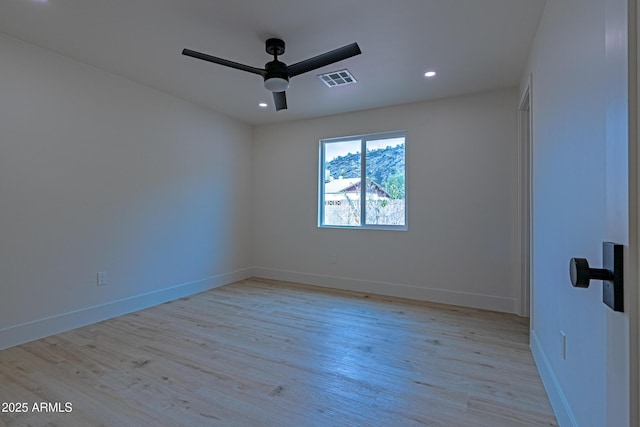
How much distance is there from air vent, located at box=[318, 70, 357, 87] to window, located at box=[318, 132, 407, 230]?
1.12 metres

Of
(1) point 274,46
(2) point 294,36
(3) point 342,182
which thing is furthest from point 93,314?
(3) point 342,182

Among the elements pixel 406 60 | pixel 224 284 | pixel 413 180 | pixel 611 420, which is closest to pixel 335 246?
pixel 413 180

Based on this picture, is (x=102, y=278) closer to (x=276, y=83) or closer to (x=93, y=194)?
(x=93, y=194)

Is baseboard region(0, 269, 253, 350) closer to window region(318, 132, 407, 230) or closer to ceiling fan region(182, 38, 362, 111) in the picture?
window region(318, 132, 407, 230)

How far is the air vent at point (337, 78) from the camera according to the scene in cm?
308

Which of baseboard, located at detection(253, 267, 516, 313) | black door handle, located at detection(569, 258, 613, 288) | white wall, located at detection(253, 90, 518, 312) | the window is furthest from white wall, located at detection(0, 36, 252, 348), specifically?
black door handle, located at detection(569, 258, 613, 288)

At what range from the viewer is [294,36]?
2.47 meters

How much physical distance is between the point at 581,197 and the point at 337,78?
2457 mm

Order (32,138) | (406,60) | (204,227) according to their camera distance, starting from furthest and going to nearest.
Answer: (204,227) < (406,60) < (32,138)

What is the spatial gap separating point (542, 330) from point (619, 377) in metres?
2.01

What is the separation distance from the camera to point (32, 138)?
264 cm

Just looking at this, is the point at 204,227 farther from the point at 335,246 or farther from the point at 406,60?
the point at 406,60

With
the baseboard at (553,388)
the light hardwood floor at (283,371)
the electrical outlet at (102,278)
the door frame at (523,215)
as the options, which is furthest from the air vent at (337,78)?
the electrical outlet at (102,278)

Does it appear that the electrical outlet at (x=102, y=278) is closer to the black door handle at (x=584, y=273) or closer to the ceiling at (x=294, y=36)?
the ceiling at (x=294, y=36)
